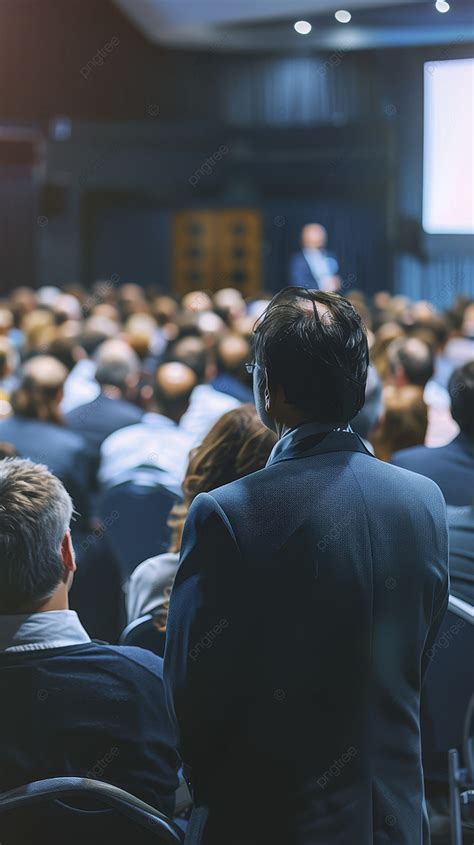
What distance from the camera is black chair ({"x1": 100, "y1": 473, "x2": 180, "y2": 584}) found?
3092 millimetres

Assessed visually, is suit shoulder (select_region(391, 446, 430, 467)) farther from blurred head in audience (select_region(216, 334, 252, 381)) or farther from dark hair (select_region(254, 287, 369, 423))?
blurred head in audience (select_region(216, 334, 252, 381))

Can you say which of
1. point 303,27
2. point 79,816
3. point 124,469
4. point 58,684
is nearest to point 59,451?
point 124,469

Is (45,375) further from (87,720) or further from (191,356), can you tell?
(87,720)

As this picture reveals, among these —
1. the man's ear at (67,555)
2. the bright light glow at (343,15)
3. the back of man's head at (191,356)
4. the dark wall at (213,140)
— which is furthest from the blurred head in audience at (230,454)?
the dark wall at (213,140)

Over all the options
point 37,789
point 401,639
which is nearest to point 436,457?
point 401,639

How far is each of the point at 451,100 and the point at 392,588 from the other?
35.8 ft

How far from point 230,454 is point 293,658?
0.86 meters

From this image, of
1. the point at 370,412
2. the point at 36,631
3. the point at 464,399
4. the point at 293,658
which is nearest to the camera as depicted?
the point at 293,658

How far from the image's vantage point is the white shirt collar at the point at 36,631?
62.4 inches

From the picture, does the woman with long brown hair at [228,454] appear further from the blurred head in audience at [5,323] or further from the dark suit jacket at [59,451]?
the blurred head in audience at [5,323]

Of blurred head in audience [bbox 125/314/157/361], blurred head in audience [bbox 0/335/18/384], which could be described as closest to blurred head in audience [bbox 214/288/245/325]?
blurred head in audience [bbox 125/314/157/361]

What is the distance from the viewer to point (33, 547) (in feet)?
5.33

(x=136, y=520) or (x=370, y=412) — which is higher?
(x=370, y=412)

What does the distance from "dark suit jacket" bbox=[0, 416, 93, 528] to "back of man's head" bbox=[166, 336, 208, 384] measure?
1.01 meters
